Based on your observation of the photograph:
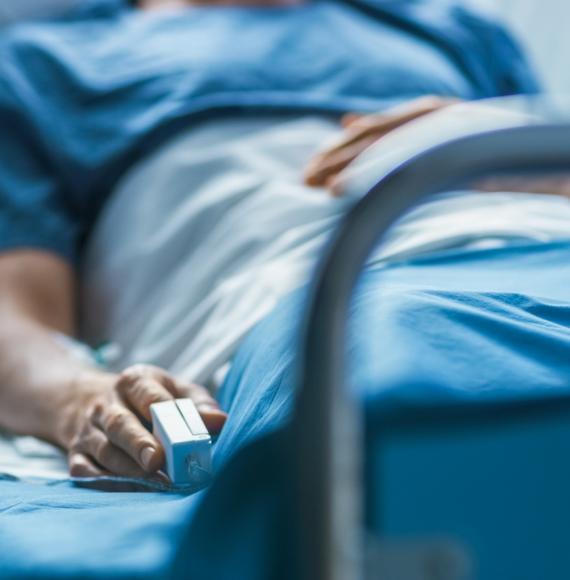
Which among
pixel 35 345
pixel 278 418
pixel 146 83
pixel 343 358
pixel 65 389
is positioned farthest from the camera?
pixel 146 83

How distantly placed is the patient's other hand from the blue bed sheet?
0.34 m

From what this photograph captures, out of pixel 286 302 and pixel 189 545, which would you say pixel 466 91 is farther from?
pixel 189 545

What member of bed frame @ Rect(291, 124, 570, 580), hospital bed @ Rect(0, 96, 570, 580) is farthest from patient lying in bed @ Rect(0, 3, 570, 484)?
bed frame @ Rect(291, 124, 570, 580)

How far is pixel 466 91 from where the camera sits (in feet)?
4.49

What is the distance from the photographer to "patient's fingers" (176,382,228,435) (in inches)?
28.6

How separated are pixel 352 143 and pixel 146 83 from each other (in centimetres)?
31

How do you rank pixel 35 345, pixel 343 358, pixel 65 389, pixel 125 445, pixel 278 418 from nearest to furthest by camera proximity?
pixel 343 358, pixel 278 418, pixel 125 445, pixel 65 389, pixel 35 345

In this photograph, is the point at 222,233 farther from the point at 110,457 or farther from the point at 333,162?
the point at 110,457

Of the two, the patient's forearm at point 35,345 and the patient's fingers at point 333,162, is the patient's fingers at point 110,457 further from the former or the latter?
the patient's fingers at point 333,162

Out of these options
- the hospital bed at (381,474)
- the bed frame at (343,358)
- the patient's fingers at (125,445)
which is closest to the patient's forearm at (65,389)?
the patient's fingers at (125,445)

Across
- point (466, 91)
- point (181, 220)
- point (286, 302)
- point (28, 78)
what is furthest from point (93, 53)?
point (286, 302)

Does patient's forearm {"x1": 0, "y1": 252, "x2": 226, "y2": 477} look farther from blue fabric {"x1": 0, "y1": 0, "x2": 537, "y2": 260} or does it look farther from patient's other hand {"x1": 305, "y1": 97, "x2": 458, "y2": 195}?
patient's other hand {"x1": 305, "y1": 97, "x2": 458, "y2": 195}

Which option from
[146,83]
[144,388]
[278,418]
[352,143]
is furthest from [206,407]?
[146,83]

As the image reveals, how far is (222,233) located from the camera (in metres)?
1.07
